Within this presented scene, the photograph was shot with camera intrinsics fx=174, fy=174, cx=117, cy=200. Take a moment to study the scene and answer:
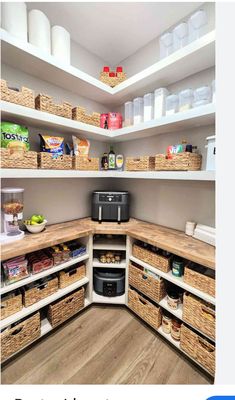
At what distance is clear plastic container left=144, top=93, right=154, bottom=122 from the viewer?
4.68 feet

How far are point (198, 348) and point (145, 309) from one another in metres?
0.41

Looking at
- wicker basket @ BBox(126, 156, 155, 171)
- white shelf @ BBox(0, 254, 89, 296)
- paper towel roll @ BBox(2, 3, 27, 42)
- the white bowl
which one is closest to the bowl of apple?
the white bowl

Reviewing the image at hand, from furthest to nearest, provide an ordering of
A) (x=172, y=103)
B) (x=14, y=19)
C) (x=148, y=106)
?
(x=148, y=106) → (x=172, y=103) → (x=14, y=19)

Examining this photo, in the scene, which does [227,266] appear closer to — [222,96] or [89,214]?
[222,96]

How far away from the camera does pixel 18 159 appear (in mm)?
1047

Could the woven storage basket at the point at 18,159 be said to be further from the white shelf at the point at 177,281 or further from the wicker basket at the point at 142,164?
the white shelf at the point at 177,281

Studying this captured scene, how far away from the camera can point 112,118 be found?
5.45 feet

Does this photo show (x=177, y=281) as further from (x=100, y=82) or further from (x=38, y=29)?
(x=38, y=29)

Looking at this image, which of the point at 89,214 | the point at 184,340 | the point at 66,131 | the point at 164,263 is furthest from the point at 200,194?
the point at 66,131

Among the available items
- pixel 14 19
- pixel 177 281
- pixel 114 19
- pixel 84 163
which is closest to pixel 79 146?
pixel 84 163

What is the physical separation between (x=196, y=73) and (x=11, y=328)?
2.11 m

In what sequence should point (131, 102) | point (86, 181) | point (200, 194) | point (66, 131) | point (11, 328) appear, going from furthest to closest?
1. point (86, 181)
2. point (131, 102)
3. point (66, 131)
4. point (200, 194)
5. point (11, 328)

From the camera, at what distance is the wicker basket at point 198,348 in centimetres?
96

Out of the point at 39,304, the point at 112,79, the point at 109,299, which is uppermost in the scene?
the point at 112,79
